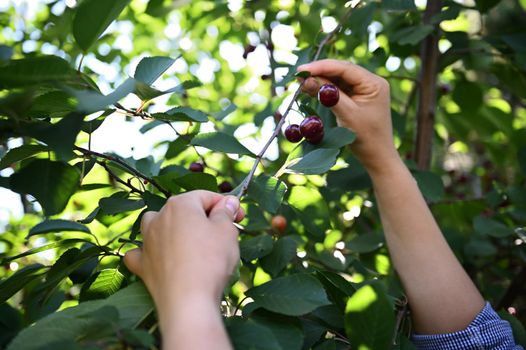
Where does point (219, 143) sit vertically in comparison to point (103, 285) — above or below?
above

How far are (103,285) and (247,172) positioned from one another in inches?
34.2

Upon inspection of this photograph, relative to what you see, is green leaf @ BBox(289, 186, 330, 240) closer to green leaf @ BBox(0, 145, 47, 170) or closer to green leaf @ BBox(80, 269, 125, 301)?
green leaf @ BBox(80, 269, 125, 301)

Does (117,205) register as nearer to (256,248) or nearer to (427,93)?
(256,248)

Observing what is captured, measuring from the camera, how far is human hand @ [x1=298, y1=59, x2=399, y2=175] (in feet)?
4.43

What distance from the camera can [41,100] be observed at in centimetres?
93

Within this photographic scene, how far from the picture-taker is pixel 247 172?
1.89 meters

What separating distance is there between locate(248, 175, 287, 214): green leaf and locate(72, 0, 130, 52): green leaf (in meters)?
0.42

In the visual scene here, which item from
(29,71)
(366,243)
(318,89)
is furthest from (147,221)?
(366,243)

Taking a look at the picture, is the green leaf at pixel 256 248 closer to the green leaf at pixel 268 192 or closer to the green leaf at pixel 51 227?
the green leaf at pixel 268 192

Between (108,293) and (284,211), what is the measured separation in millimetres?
751

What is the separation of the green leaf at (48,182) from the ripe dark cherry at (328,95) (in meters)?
0.55

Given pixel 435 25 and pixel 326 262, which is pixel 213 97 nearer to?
pixel 435 25

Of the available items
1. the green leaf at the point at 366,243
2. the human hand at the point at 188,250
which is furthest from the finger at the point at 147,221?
the green leaf at the point at 366,243

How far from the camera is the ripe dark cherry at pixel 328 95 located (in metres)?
1.26
